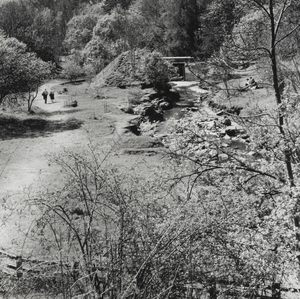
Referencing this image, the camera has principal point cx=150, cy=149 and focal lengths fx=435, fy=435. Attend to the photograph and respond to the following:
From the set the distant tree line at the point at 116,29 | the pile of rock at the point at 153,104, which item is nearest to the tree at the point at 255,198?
the pile of rock at the point at 153,104

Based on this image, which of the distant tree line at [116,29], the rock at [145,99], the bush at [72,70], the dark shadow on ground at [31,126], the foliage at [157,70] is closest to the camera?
the dark shadow on ground at [31,126]

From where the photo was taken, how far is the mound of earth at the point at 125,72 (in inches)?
1719

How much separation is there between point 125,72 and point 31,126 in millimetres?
20463

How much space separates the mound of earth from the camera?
43656 millimetres

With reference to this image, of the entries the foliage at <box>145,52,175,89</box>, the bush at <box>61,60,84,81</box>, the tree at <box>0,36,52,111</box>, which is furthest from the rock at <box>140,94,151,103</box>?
the bush at <box>61,60,84,81</box>

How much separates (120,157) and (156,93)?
1992 centimetres

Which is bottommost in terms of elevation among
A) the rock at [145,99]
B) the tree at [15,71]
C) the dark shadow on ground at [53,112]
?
the dark shadow on ground at [53,112]

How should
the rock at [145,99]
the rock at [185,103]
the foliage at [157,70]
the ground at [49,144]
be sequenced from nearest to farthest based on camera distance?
the ground at [49,144]
the rock at [145,99]
the rock at [185,103]
the foliage at [157,70]

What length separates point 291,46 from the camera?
24.0 m

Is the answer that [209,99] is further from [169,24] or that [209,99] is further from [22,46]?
[169,24]

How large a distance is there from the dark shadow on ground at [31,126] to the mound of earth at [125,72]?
16.4 m

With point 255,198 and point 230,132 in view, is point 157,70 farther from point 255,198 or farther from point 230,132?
point 255,198

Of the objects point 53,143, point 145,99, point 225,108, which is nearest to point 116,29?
point 145,99

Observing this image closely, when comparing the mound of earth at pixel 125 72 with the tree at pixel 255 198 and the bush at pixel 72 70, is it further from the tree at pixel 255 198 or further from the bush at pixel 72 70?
the tree at pixel 255 198
